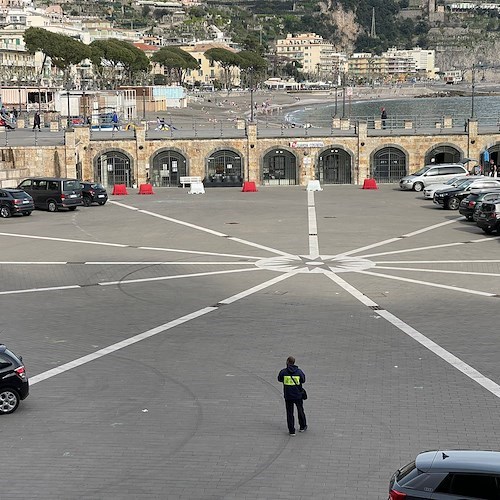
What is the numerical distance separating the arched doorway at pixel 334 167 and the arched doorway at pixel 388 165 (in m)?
1.64

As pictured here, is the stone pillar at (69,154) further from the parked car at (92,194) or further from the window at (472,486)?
the window at (472,486)

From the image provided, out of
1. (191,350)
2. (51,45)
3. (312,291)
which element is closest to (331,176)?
(312,291)

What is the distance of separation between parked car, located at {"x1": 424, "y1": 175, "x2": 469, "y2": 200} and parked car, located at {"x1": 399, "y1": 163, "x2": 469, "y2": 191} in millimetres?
2134

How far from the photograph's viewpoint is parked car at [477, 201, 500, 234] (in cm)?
3872

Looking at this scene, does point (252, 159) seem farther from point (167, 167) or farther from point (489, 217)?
point (489, 217)

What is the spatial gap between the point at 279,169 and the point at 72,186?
60.0 feet

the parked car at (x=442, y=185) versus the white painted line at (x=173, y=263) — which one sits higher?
the parked car at (x=442, y=185)

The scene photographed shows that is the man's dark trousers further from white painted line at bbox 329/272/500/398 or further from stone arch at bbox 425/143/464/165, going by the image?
stone arch at bbox 425/143/464/165

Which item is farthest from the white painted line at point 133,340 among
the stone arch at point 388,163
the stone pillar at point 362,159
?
the stone arch at point 388,163

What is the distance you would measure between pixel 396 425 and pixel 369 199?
36.9 meters

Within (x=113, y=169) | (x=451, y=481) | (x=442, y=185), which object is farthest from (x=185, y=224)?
(x=451, y=481)

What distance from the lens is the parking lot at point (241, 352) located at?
1498 centimetres

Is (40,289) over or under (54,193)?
under

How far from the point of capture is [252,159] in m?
62.7
